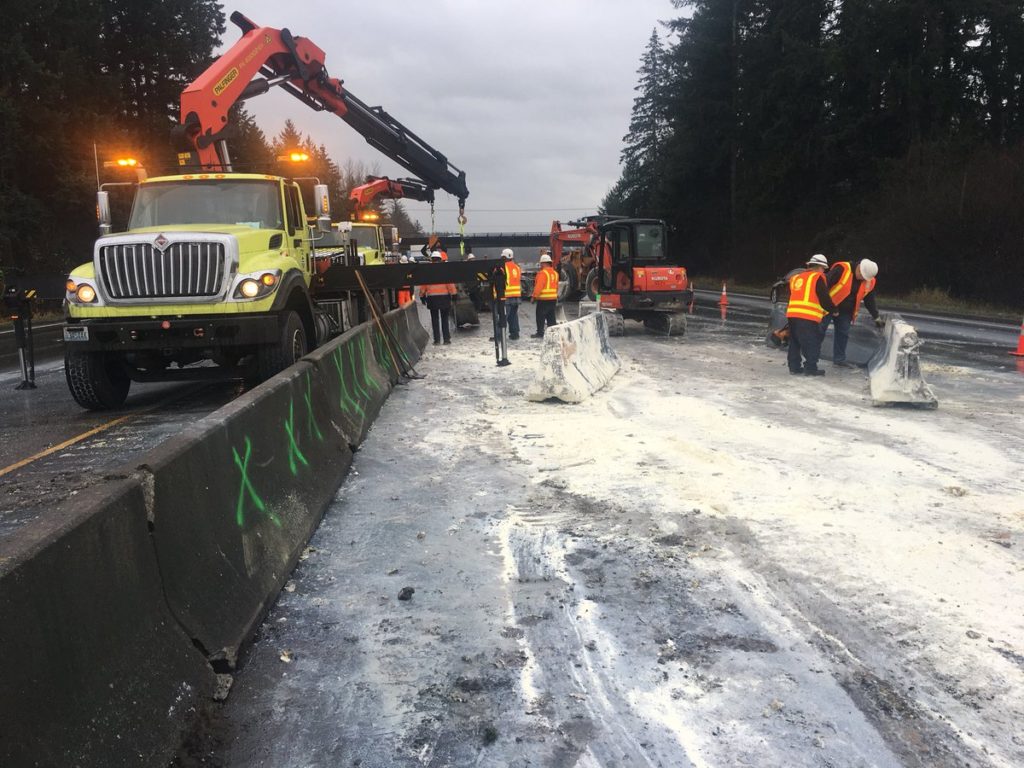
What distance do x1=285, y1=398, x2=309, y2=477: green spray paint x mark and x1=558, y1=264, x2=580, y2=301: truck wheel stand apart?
74.4ft

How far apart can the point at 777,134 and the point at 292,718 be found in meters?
40.8

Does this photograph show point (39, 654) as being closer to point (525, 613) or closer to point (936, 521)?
point (525, 613)

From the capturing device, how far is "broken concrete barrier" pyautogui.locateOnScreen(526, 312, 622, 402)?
9.70 meters

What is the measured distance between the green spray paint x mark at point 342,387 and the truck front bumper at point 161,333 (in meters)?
1.32

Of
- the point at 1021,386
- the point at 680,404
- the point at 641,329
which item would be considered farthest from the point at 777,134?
the point at 680,404

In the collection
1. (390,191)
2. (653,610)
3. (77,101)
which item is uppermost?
(77,101)

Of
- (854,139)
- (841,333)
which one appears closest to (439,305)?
(841,333)

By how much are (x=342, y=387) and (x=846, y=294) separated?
857 cm

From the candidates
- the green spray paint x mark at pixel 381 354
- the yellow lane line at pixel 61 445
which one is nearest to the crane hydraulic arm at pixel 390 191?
the green spray paint x mark at pixel 381 354

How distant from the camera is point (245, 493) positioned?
4.20 meters

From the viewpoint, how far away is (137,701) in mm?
2688

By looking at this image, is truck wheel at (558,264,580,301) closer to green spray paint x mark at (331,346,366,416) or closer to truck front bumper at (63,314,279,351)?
truck front bumper at (63,314,279,351)

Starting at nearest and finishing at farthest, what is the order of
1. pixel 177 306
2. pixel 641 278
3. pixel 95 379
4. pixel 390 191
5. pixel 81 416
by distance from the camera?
pixel 177 306 < pixel 95 379 < pixel 81 416 < pixel 641 278 < pixel 390 191

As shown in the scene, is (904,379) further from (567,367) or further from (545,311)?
(545,311)
